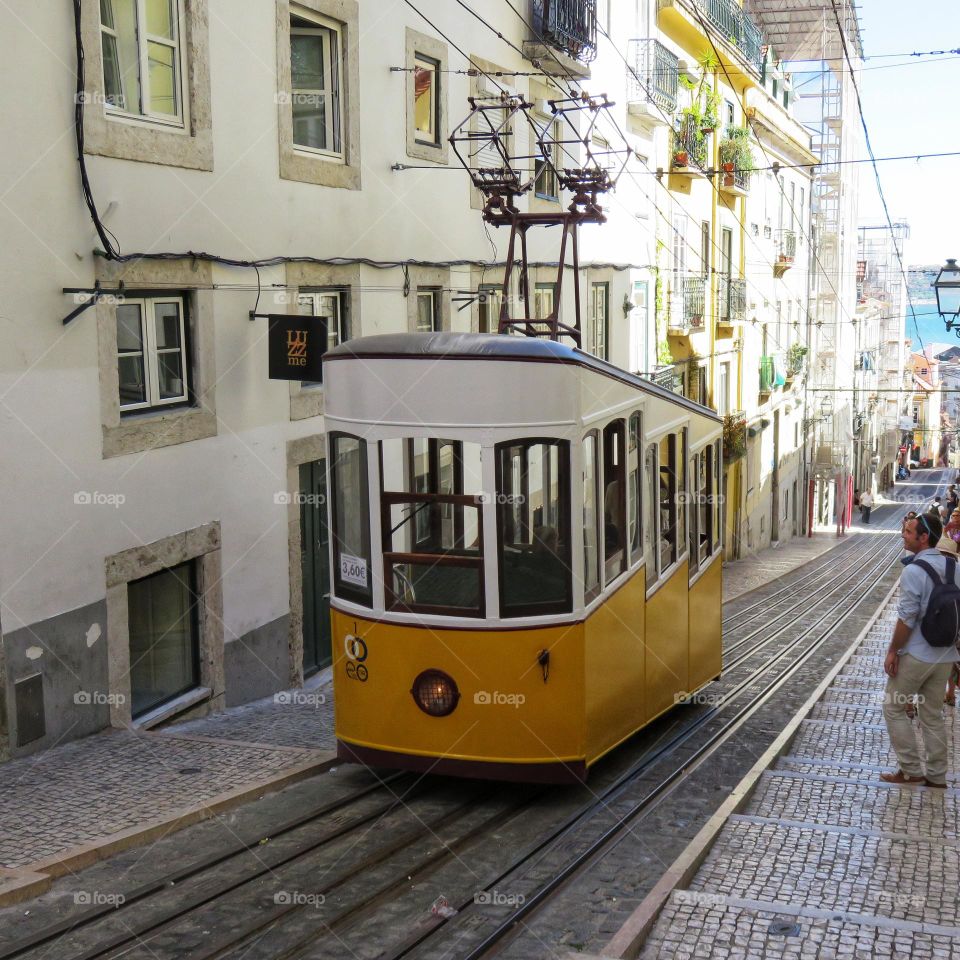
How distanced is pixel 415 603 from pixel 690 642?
3812 millimetres

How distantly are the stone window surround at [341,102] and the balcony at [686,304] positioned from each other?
1349 cm

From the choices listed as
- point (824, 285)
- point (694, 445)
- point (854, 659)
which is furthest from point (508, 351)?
point (824, 285)

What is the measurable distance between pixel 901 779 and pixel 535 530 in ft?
9.35

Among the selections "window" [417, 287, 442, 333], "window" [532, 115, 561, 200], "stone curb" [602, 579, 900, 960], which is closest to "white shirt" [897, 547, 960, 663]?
"stone curb" [602, 579, 900, 960]

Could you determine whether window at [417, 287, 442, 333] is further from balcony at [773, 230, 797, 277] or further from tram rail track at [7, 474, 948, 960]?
balcony at [773, 230, 797, 277]

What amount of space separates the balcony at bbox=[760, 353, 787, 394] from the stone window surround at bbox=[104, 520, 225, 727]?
2592 centimetres

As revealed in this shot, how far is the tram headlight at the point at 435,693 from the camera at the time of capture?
7434mm

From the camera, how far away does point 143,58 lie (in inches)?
391

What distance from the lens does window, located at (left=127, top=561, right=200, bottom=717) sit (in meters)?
10.2

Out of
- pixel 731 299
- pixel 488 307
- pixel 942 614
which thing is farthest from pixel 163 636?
pixel 731 299
